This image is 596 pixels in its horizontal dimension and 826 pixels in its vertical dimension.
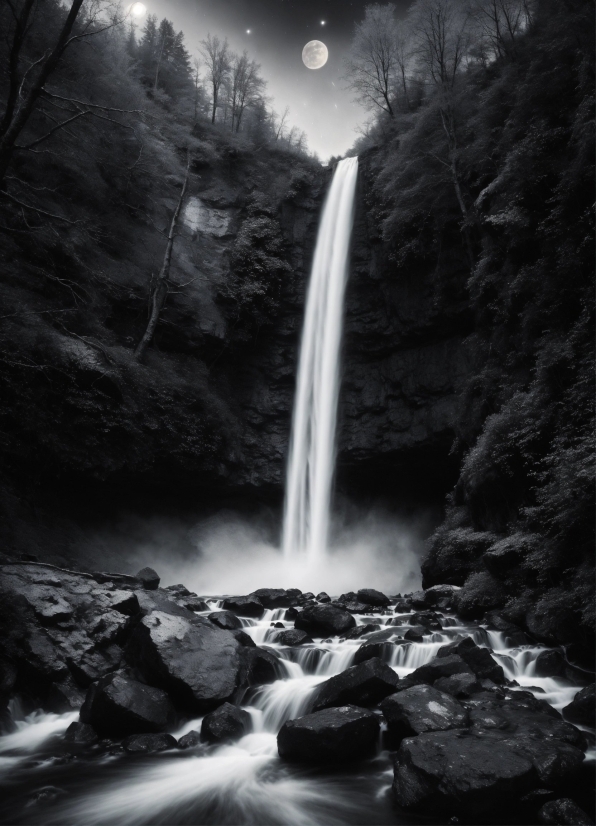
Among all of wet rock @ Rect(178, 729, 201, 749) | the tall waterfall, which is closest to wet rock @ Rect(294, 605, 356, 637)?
wet rock @ Rect(178, 729, 201, 749)

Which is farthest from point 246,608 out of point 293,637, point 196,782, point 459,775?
point 459,775

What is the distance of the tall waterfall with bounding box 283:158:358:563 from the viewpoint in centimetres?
1786

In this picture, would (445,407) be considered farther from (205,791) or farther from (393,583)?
(205,791)

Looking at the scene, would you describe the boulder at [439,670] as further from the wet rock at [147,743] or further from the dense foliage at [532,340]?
the wet rock at [147,743]

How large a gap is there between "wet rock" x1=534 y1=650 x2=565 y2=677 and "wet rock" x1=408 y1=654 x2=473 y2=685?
3.90 feet

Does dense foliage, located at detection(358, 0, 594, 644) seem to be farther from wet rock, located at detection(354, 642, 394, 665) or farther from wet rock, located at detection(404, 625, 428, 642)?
wet rock, located at detection(354, 642, 394, 665)

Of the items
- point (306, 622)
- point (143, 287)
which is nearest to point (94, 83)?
point (143, 287)

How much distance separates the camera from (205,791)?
4164 millimetres

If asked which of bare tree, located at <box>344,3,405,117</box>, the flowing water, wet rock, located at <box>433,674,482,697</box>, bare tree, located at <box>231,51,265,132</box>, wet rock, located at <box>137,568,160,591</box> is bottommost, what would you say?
the flowing water

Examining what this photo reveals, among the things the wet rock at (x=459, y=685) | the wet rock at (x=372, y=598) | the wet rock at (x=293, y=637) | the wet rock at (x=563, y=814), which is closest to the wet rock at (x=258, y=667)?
the wet rock at (x=293, y=637)

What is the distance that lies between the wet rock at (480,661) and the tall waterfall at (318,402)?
458 inches

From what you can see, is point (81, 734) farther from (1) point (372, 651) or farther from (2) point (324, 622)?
(2) point (324, 622)

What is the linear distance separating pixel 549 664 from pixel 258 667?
154 inches

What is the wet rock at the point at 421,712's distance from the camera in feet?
14.1
